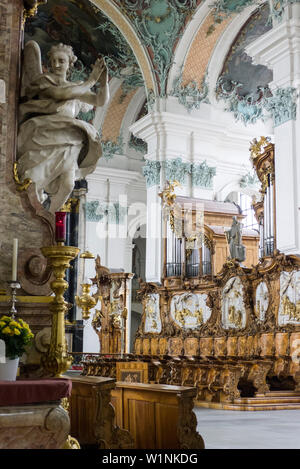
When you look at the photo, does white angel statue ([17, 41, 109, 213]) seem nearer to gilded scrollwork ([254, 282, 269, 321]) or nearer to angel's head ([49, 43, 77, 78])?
angel's head ([49, 43, 77, 78])

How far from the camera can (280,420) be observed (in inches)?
334

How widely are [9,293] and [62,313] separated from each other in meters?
0.65

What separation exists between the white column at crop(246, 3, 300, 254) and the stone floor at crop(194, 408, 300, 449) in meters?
4.20

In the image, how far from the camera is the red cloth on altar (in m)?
3.15

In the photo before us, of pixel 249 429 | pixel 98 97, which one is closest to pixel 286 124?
pixel 249 429

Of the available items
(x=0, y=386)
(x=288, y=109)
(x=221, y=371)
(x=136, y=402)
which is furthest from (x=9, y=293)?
(x=288, y=109)

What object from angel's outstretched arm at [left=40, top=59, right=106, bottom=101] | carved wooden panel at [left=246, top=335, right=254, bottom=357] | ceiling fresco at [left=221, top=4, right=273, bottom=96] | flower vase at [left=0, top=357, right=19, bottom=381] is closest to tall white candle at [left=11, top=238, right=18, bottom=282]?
flower vase at [left=0, top=357, right=19, bottom=381]

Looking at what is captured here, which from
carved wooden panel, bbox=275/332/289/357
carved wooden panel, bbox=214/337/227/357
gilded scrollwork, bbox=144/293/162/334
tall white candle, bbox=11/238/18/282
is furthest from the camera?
→ gilded scrollwork, bbox=144/293/162/334

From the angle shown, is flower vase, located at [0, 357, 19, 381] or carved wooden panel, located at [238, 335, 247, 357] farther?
carved wooden panel, located at [238, 335, 247, 357]

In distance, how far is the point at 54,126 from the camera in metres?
4.77

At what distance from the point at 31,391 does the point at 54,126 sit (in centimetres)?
225

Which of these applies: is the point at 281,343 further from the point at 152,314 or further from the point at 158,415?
the point at 158,415

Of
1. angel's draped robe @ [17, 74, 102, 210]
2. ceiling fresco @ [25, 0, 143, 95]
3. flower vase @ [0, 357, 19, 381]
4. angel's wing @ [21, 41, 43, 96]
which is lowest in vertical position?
flower vase @ [0, 357, 19, 381]

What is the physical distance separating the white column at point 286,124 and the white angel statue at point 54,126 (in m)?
8.44
